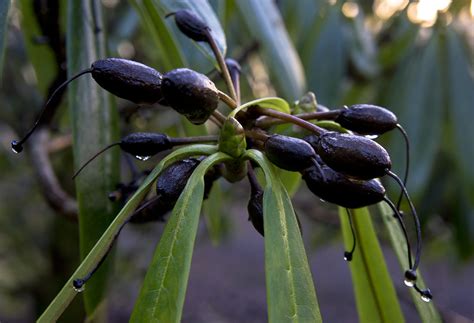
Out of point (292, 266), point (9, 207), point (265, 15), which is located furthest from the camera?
point (9, 207)

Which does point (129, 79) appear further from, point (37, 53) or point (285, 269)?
point (37, 53)

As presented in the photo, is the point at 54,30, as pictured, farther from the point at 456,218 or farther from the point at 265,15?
the point at 456,218

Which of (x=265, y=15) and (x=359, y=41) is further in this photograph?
(x=359, y=41)

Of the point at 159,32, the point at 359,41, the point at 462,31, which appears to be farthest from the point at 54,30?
the point at 462,31

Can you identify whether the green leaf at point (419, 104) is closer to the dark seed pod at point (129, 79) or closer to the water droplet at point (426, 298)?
the water droplet at point (426, 298)

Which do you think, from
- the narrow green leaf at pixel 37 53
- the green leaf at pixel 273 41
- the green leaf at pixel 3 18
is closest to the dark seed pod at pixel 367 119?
the green leaf at pixel 3 18

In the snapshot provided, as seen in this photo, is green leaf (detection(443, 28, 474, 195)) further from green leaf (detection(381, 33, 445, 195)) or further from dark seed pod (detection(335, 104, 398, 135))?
dark seed pod (detection(335, 104, 398, 135))
